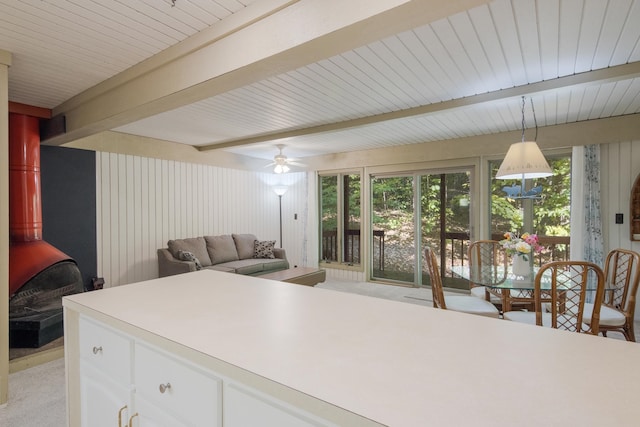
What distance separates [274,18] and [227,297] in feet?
4.55

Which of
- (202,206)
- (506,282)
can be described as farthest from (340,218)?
(506,282)

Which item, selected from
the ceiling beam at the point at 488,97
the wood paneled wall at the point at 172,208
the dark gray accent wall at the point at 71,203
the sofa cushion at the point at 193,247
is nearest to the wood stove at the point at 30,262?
the dark gray accent wall at the point at 71,203

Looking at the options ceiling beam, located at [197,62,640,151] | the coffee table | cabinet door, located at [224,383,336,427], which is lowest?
the coffee table

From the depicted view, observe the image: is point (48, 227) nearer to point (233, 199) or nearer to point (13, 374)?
point (13, 374)

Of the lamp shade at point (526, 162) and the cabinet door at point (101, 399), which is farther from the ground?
the lamp shade at point (526, 162)

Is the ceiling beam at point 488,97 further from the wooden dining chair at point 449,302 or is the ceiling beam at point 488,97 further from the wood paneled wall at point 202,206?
the wood paneled wall at point 202,206

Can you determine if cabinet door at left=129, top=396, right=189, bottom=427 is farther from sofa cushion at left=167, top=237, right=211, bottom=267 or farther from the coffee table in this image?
sofa cushion at left=167, top=237, right=211, bottom=267

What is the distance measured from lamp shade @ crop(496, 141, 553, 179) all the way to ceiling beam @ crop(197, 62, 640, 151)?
22.4 inches

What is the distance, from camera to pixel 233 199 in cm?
641

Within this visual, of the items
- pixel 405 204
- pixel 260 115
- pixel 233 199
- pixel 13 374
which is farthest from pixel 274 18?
pixel 233 199

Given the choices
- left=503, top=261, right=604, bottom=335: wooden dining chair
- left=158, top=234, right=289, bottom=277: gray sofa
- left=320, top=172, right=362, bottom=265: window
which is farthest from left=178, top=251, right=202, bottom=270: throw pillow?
left=503, top=261, right=604, bottom=335: wooden dining chair

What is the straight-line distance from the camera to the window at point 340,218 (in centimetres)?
641

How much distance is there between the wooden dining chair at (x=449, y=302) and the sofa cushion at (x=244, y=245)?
3.92m

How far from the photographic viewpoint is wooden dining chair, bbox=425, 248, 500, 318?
105 inches
